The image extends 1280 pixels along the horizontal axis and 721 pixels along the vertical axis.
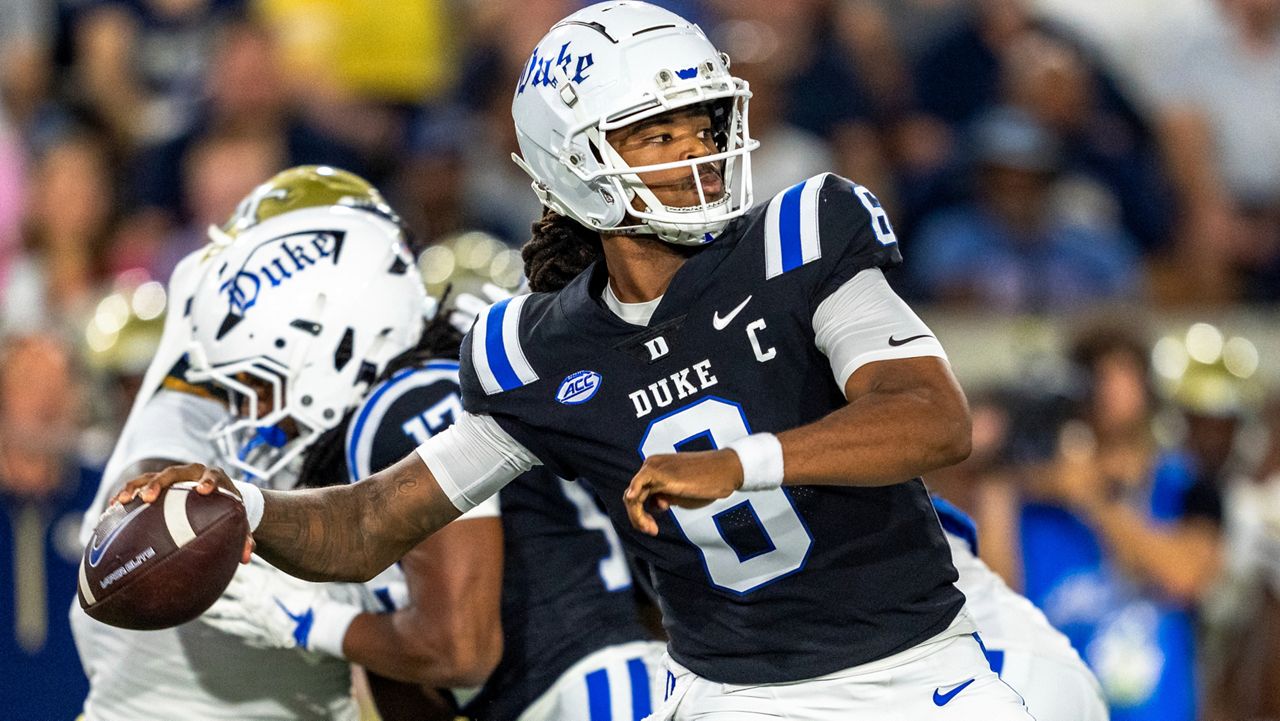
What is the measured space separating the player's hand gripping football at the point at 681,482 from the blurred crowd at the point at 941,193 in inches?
139

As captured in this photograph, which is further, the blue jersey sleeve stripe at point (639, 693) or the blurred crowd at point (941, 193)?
the blurred crowd at point (941, 193)

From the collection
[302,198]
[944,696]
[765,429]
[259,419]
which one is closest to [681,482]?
[765,429]

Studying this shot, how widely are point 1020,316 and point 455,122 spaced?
289 centimetres

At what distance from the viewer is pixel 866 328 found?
293 cm

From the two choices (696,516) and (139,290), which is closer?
(696,516)

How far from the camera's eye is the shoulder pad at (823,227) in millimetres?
3055

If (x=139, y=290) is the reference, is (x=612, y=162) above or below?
above

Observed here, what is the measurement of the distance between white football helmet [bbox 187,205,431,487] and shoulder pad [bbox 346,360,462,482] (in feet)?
0.60

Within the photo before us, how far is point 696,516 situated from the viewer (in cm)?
315

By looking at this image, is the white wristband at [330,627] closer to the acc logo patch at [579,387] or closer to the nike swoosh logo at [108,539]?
the nike swoosh logo at [108,539]

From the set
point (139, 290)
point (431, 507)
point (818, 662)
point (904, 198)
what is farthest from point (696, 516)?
point (904, 198)

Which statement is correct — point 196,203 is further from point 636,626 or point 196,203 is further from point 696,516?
point 696,516

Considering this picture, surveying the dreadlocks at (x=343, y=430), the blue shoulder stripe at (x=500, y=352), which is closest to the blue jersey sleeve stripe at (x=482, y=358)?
the blue shoulder stripe at (x=500, y=352)

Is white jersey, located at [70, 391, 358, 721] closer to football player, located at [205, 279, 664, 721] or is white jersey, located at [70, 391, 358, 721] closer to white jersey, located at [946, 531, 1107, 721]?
football player, located at [205, 279, 664, 721]
